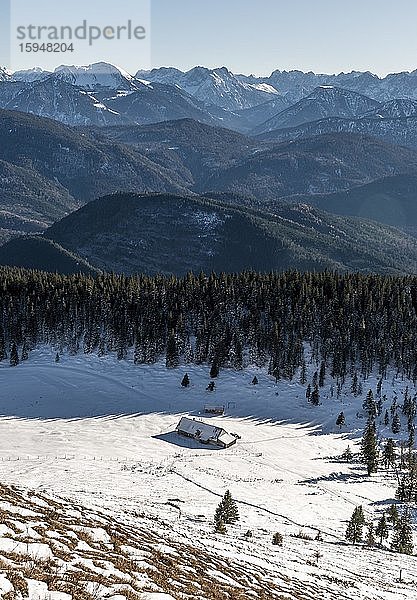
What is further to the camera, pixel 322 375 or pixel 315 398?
pixel 322 375

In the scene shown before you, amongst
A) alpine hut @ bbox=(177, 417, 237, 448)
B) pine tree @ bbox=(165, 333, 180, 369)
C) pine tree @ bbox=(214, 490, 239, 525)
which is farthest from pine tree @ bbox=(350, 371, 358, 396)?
pine tree @ bbox=(214, 490, 239, 525)

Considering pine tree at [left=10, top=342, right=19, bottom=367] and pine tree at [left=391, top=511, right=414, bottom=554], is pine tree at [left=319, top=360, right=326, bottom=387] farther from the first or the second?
pine tree at [left=10, top=342, right=19, bottom=367]

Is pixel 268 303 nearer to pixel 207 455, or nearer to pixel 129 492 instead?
pixel 207 455

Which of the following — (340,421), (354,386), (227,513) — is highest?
(227,513)

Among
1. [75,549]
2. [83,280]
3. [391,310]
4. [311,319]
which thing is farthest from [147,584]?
[83,280]

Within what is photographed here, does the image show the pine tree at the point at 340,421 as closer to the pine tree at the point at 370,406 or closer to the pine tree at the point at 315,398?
the pine tree at the point at 370,406

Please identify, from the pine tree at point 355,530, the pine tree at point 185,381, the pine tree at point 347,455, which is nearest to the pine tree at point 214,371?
the pine tree at point 185,381

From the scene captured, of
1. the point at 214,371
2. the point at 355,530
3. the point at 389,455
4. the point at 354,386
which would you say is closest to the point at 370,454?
the point at 389,455

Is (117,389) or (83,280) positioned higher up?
(83,280)

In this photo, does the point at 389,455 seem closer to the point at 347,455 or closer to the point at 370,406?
the point at 347,455
